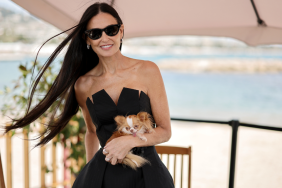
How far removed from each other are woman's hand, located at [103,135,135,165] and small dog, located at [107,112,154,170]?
30mm

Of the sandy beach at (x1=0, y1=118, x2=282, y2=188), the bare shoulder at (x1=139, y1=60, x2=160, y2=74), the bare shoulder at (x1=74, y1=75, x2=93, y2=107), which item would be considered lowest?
the sandy beach at (x1=0, y1=118, x2=282, y2=188)

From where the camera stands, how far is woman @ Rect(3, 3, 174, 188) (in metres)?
1.36

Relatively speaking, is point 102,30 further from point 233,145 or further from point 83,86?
point 233,145

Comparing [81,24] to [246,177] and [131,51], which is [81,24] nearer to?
[246,177]

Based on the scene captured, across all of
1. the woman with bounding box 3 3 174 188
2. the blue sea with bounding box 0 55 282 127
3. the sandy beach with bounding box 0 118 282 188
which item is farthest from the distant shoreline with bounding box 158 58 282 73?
the woman with bounding box 3 3 174 188

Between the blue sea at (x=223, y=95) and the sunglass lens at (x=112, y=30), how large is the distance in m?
19.2

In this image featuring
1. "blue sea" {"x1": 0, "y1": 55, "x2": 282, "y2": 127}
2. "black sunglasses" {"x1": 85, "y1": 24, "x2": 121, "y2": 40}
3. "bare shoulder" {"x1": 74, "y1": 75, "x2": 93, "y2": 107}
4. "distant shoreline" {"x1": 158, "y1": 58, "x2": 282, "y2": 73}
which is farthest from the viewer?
"distant shoreline" {"x1": 158, "y1": 58, "x2": 282, "y2": 73}

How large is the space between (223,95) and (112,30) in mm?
21689

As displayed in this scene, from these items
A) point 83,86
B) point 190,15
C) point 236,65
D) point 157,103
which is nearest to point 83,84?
point 83,86

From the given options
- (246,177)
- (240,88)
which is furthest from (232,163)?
(240,88)

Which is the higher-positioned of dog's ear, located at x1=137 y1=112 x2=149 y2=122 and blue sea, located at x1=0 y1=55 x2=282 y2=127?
blue sea, located at x1=0 y1=55 x2=282 y2=127

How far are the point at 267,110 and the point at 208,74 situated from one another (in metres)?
5.44

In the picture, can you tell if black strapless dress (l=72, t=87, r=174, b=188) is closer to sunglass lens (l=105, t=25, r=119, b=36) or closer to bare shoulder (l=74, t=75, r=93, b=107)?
bare shoulder (l=74, t=75, r=93, b=107)

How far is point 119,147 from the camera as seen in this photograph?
1.24 metres
